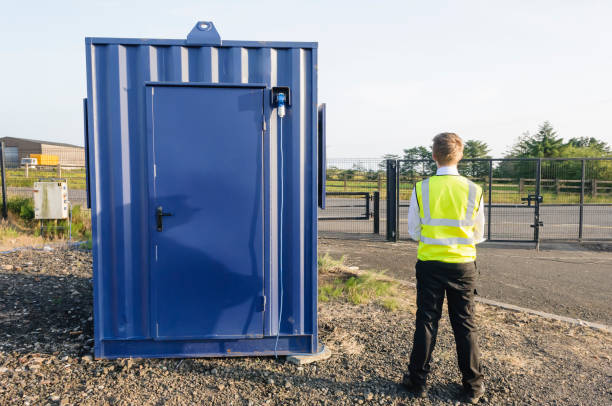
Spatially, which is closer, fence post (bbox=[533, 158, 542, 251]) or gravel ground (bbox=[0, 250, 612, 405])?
gravel ground (bbox=[0, 250, 612, 405])

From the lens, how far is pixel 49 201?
33.2 ft

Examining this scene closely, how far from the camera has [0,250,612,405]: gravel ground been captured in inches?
136

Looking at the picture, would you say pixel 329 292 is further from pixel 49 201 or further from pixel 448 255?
pixel 49 201

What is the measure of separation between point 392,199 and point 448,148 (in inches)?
307

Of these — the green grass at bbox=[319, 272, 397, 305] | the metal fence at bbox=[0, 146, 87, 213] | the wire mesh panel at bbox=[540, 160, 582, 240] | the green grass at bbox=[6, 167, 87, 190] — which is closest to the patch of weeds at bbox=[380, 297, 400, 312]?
the green grass at bbox=[319, 272, 397, 305]

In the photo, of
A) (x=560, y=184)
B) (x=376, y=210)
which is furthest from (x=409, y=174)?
(x=560, y=184)

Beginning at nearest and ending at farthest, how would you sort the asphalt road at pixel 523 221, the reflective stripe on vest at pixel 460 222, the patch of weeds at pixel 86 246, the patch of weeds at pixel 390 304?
the reflective stripe on vest at pixel 460 222, the patch of weeds at pixel 390 304, the patch of weeds at pixel 86 246, the asphalt road at pixel 523 221

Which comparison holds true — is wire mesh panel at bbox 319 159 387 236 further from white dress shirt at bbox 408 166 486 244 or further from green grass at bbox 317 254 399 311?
white dress shirt at bbox 408 166 486 244

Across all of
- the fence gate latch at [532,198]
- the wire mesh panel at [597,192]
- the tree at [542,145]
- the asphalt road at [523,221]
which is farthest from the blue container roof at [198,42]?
the tree at [542,145]

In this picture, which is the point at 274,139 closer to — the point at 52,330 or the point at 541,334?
the point at 52,330

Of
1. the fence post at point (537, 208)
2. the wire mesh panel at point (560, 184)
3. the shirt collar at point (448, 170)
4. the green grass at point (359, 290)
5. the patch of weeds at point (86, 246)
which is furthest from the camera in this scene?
the wire mesh panel at point (560, 184)

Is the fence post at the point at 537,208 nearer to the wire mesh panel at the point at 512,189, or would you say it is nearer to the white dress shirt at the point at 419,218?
the wire mesh panel at the point at 512,189

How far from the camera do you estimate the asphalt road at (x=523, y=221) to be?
11500mm

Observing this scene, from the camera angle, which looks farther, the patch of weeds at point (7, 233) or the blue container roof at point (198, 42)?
the patch of weeds at point (7, 233)
